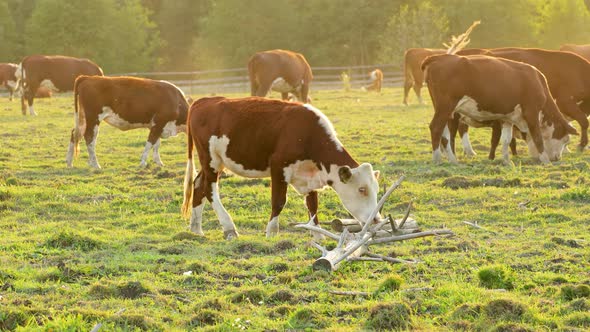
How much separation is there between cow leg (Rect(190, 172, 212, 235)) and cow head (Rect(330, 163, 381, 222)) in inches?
66.3

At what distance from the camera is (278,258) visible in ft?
29.1

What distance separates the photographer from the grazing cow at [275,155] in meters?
9.66

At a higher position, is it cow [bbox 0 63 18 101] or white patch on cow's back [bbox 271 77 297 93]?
white patch on cow's back [bbox 271 77 297 93]

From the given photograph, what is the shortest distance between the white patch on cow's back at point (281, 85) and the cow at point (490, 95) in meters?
10.6

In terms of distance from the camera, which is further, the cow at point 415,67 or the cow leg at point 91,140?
the cow at point 415,67

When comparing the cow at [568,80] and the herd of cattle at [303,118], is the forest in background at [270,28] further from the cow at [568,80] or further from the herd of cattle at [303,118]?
the cow at [568,80]

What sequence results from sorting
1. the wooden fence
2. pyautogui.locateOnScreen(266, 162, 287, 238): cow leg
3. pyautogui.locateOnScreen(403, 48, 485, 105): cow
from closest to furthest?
pyautogui.locateOnScreen(266, 162, 287, 238): cow leg, pyautogui.locateOnScreen(403, 48, 485, 105): cow, the wooden fence

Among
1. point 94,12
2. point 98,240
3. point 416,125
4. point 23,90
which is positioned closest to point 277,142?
point 98,240

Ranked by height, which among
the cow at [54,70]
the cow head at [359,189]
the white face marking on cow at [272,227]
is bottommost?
the cow at [54,70]

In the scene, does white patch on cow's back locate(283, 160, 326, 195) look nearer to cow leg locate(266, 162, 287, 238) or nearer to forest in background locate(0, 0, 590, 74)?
cow leg locate(266, 162, 287, 238)

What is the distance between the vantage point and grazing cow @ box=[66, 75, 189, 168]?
643 inches

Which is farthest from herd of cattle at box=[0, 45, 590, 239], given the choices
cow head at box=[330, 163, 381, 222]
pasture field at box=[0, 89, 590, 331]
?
pasture field at box=[0, 89, 590, 331]

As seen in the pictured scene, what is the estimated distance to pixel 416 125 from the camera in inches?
917

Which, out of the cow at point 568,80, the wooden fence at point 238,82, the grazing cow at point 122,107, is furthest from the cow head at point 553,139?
the wooden fence at point 238,82
